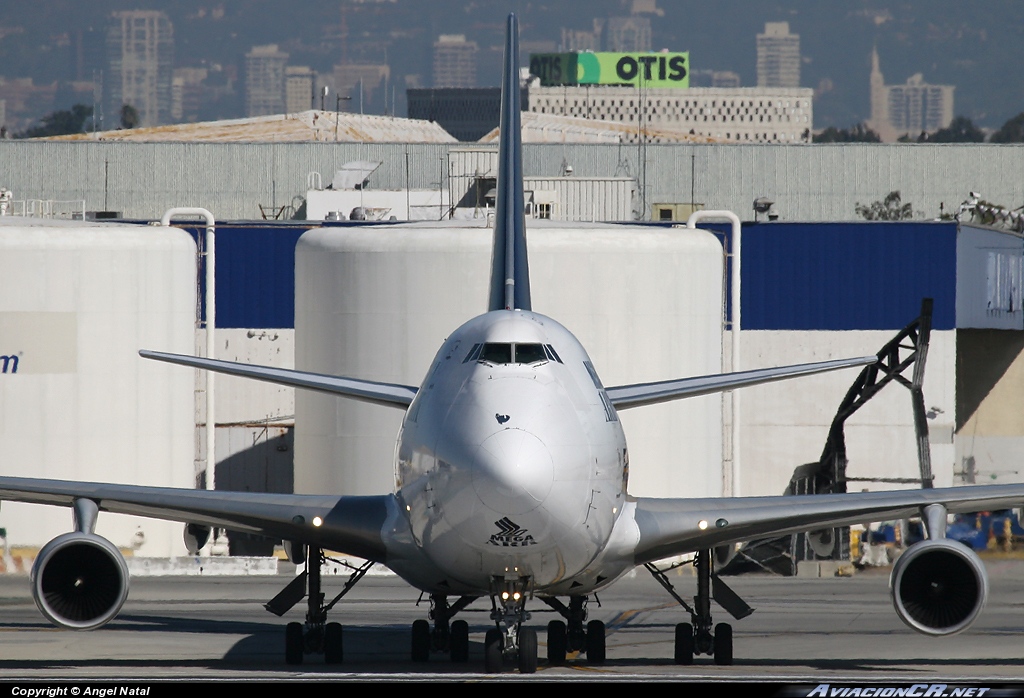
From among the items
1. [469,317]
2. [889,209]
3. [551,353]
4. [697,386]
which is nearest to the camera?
[551,353]

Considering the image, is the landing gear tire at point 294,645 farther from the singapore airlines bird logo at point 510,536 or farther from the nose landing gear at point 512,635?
the singapore airlines bird logo at point 510,536

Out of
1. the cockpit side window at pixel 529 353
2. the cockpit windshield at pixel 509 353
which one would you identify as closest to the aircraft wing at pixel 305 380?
the cockpit windshield at pixel 509 353

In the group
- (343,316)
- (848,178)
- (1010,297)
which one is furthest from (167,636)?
(848,178)

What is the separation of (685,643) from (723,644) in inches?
22.9

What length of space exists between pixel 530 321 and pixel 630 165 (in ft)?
252

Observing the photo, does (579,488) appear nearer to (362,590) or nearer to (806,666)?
(806,666)

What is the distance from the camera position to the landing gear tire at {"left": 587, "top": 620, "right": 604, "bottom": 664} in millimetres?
24516

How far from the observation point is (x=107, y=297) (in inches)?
1654

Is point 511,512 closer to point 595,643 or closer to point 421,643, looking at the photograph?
point 595,643

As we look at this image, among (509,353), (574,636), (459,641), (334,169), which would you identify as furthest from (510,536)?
(334,169)

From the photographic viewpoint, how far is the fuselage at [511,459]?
18.9 metres

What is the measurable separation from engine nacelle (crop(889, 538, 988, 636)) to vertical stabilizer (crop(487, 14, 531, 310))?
694cm

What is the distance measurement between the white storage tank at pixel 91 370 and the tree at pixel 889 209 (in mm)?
62072

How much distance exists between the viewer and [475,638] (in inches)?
1143
